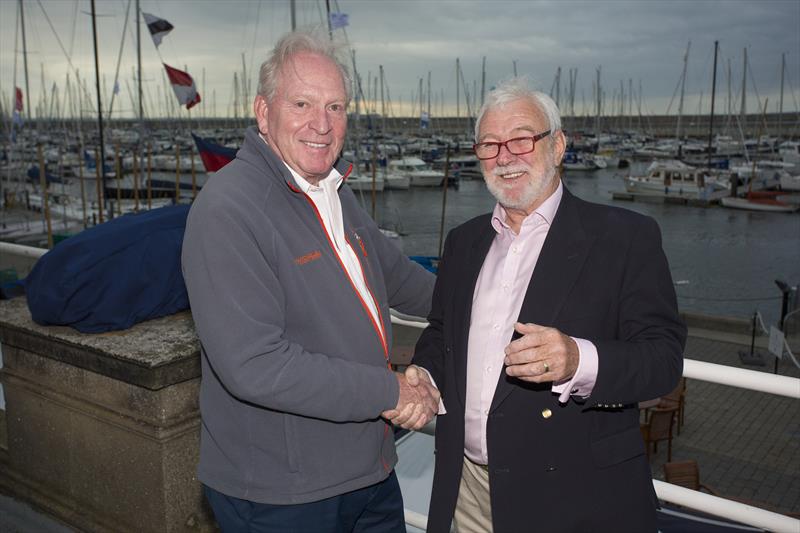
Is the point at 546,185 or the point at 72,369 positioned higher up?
the point at 546,185

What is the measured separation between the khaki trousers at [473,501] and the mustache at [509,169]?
34.9 inches

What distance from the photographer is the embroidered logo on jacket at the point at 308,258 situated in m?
1.79

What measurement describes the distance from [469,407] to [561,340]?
1.59 ft

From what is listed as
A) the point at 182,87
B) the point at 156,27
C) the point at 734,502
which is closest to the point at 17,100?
the point at 156,27

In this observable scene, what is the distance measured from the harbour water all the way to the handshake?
747 inches

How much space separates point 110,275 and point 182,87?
18703 millimetres

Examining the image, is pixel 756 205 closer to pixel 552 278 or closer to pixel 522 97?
pixel 522 97

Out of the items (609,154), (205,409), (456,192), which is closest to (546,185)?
(205,409)

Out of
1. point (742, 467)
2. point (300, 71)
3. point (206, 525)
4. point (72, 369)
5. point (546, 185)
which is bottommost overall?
point (742, 467)

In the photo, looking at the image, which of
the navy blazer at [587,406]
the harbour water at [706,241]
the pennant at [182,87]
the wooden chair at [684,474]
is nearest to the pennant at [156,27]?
the pennant at [182,87]

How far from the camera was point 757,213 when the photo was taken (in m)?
41.0

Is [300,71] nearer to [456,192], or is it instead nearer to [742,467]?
[742,467]

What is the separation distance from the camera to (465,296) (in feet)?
6.89

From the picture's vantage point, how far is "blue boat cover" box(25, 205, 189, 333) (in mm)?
2629
